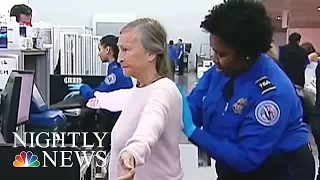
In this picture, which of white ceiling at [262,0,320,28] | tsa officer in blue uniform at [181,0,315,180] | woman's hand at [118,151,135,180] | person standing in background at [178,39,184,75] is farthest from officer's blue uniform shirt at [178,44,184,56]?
woman's hand at [118,151,135,180]

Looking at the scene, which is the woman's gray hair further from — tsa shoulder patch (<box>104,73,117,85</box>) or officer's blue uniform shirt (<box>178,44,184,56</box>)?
officer's blue uniform shirt (<box>178,44,184,56</box>)

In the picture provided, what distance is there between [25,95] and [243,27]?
48.5 inches

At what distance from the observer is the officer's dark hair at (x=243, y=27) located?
1607 mm

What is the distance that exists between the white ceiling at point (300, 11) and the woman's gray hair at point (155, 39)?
13296 millimetres

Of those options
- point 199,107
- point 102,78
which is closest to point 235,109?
point 199,107

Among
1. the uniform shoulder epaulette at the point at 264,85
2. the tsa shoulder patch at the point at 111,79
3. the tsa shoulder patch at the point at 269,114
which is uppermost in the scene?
the uniform shoulder epaulette at the point at 264,85

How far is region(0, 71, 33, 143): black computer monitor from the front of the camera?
2338mm

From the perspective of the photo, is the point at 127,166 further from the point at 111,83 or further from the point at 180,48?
the point at 180,48

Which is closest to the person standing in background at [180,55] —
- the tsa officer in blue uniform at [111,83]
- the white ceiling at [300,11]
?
the white ceiling at [300,11]

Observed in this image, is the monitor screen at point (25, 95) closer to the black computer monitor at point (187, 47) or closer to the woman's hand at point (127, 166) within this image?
the woman's hand at point (127, 166)

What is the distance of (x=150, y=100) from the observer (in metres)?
1.43

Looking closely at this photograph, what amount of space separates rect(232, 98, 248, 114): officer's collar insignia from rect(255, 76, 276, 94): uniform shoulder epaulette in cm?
6

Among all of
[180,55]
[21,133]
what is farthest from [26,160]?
[180,55]

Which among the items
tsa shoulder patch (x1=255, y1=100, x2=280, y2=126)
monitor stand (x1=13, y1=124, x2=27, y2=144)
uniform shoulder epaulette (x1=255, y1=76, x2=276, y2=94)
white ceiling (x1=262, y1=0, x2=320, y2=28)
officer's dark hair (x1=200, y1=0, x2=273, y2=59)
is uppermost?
white ceiling (x1=262, y1=0, x2=320, y2=28)
